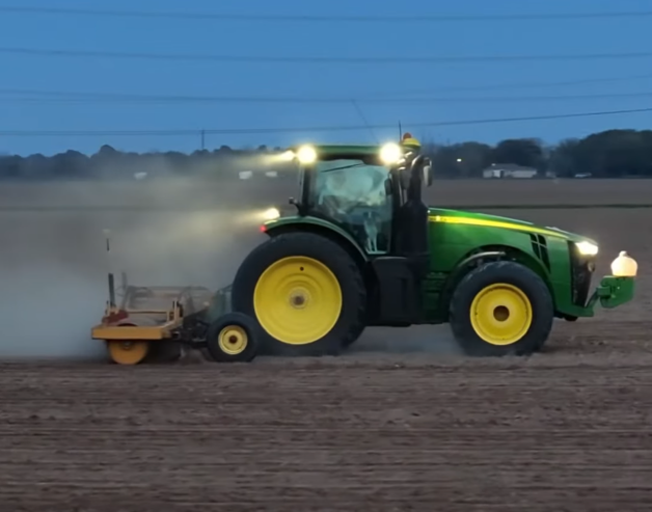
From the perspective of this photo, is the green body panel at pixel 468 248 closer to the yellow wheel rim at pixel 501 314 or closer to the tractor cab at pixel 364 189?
the tractor cab at pixel 364 189

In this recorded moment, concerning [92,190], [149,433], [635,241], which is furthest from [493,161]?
[149,433]

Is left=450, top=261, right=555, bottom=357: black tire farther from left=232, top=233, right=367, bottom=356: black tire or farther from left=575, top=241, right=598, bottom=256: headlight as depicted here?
left=232, top=233, right=367, bottom=356: black tire

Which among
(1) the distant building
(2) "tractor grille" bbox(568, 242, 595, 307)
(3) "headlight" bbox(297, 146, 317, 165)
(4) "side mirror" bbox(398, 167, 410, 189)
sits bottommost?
(2) "tractor grille" bbox(568, 242, 595, 307)

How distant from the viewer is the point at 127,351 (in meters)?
9.95

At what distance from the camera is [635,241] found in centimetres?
2536

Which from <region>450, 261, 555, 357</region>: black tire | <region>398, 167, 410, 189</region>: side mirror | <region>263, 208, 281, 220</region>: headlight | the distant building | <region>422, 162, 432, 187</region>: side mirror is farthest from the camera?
the distant building

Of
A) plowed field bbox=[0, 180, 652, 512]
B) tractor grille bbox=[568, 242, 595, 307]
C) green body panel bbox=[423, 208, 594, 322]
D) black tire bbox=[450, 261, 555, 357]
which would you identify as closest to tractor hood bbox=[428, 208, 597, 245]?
green body panel bbox=[423, 208, 594, 322]

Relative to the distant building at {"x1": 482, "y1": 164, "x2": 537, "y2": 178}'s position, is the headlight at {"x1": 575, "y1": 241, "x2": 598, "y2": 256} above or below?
below

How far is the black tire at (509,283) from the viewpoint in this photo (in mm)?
10055

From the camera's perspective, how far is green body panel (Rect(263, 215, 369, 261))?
A: 405 inches

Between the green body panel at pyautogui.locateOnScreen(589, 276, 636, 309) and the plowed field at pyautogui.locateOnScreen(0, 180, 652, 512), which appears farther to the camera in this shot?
the green body panel at pyautogui.locateOnScreen(589, 276, 636, 309)

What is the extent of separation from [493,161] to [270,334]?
58.4 feet

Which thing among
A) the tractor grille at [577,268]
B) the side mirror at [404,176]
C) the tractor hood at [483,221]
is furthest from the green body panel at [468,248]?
the side mirror at [404,176]

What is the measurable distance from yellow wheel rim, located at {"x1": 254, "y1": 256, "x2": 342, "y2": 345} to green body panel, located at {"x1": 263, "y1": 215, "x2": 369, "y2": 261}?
319mm
